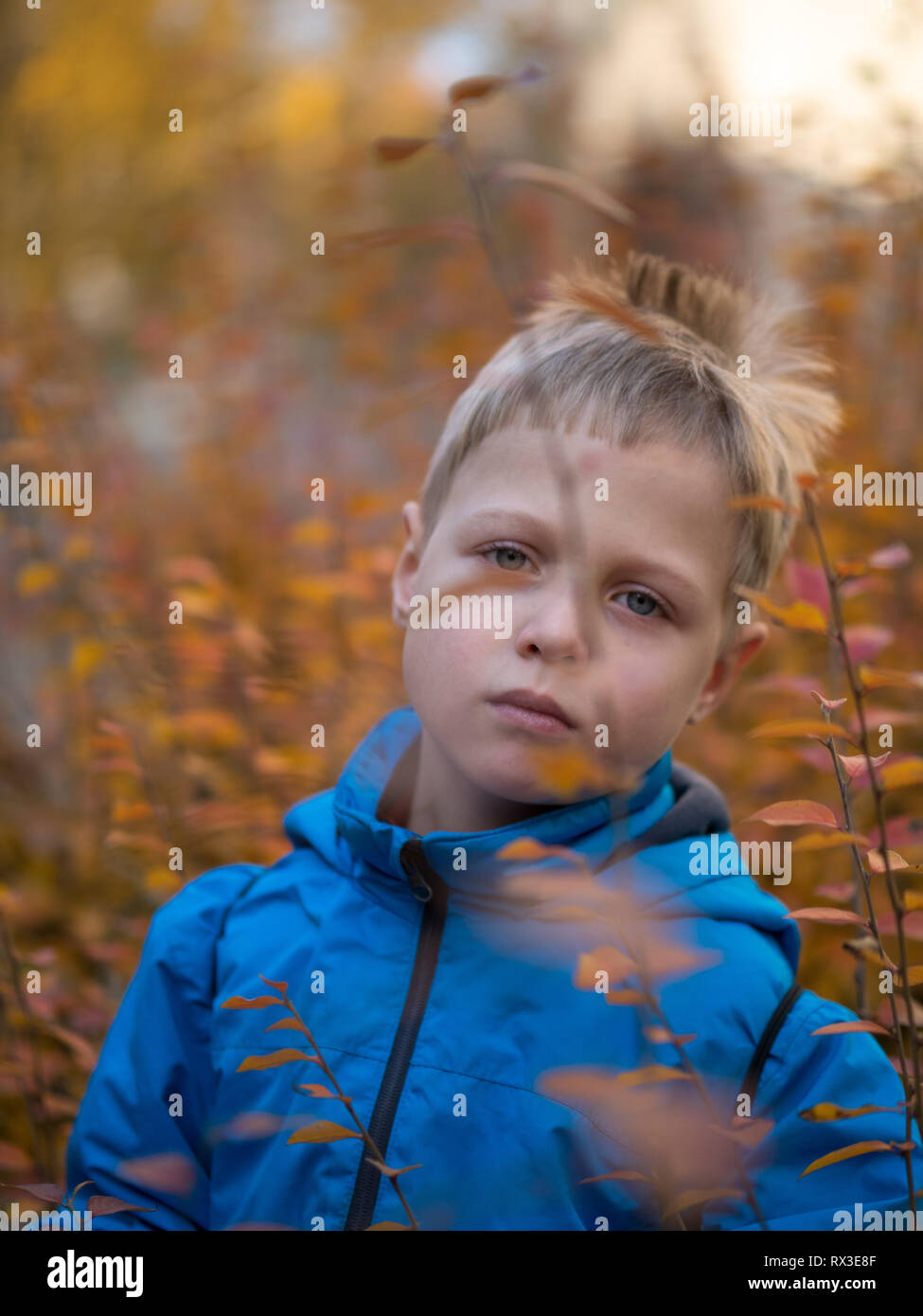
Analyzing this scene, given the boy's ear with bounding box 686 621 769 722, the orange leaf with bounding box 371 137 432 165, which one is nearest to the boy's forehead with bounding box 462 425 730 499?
the boy's ear with bounding box 686 621 769 722

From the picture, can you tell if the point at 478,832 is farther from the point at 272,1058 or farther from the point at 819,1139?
the point at 819,1139

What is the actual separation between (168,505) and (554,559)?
3.54 meters

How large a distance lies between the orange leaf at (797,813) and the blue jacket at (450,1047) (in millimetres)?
206

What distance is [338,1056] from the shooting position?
111cm

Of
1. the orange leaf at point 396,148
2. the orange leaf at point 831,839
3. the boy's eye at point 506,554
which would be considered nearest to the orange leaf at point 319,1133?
the orange leaf at point 831,839

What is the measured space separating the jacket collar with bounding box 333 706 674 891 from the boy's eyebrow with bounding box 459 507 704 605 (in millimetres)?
230

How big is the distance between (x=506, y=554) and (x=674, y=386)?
28 centimetres

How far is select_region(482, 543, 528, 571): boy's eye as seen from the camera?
1124 millimetres

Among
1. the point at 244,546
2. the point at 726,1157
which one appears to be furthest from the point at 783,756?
the point at 244,546

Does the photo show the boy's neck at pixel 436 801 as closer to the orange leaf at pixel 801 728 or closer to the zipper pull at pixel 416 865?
the zipper pull at pixel 416 865

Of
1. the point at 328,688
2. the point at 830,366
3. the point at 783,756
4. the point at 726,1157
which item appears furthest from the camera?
the point at 328,688

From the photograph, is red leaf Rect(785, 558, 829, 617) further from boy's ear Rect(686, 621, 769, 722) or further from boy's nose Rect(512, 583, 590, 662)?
boy's nose Rect(512, 583, 590, 662)

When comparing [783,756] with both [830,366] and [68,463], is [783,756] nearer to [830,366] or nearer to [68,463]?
[830,366]

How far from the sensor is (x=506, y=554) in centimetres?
114
